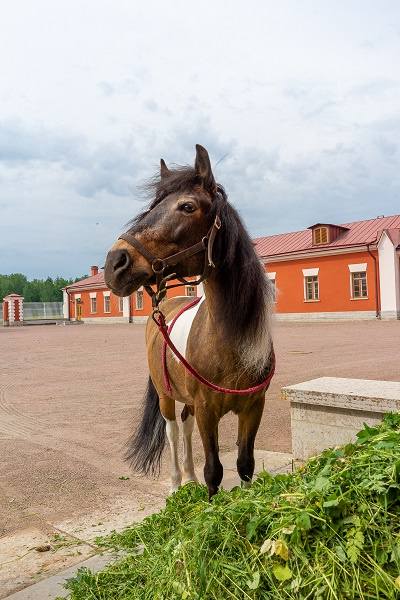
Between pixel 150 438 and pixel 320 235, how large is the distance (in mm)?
24700

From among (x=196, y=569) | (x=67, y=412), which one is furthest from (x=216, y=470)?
(x=67, y=412)

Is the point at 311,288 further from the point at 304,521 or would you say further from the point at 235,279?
the point at 304,521

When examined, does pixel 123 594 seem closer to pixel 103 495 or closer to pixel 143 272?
pixel 143 272

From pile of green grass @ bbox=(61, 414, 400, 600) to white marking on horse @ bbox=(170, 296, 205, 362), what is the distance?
3.71 feet

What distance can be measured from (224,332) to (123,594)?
4.27ft

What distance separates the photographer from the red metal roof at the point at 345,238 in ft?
82.2

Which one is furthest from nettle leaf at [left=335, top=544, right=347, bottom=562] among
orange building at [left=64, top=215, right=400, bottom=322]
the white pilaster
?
the white pilaster

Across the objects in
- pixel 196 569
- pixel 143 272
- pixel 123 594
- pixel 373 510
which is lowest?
pixel 123 594

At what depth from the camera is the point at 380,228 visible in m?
26.2

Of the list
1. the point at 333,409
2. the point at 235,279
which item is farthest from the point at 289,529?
the point at 333,409

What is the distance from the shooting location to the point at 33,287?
342 feet

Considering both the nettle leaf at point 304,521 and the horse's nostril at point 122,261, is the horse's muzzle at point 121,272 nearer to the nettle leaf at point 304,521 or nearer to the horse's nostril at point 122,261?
the horse's nostril at point 122,261

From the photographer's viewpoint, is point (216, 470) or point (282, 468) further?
point (282, 468)

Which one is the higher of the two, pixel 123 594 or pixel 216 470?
pixel 216 470
